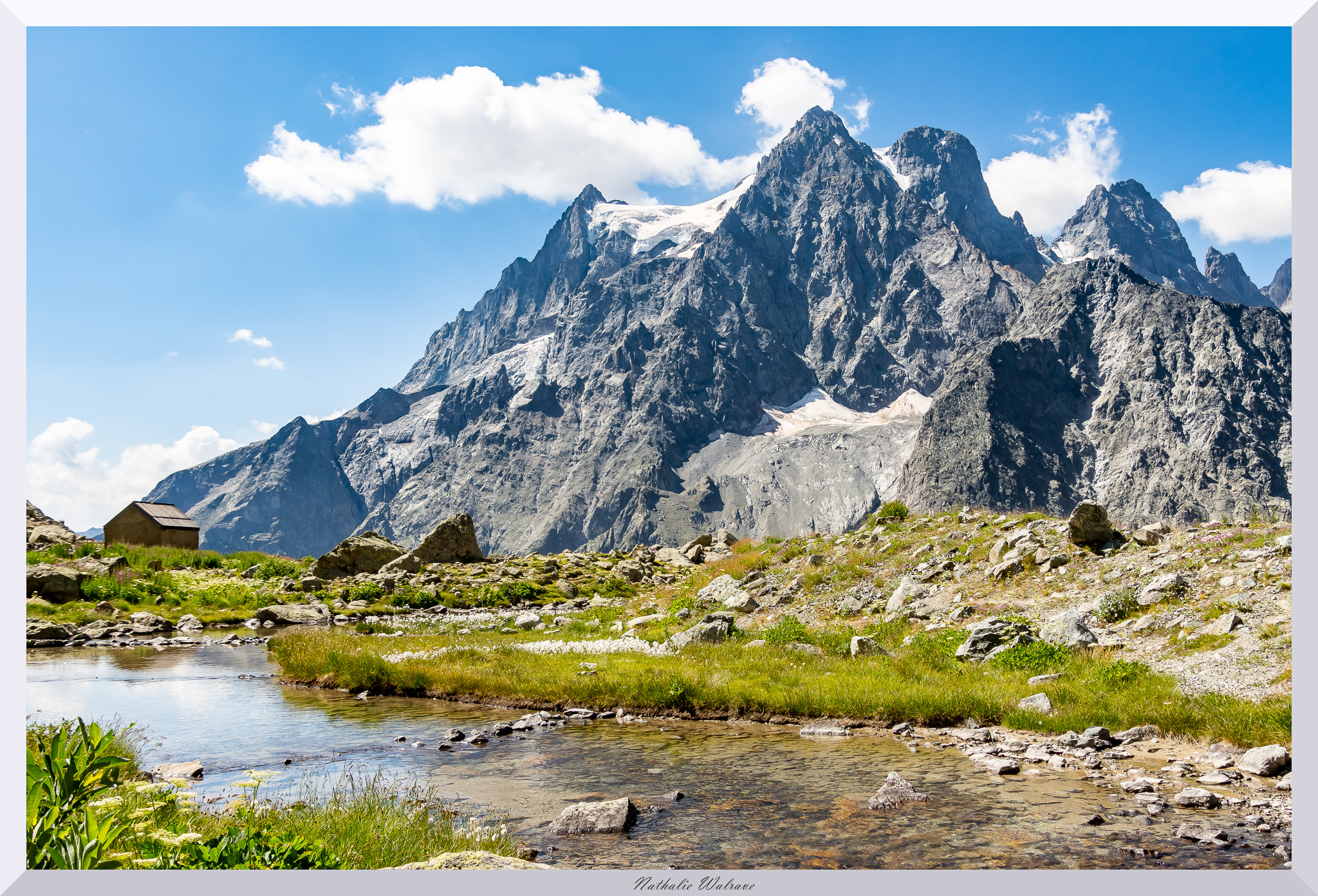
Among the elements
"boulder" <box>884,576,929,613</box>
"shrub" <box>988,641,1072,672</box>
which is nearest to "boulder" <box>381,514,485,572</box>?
"boulder" <box>884,576,929,613</box>

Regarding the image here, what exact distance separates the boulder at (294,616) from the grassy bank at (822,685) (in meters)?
17.2

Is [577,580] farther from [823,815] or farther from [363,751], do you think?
[823,815]

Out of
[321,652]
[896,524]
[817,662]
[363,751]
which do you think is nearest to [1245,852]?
[817,662]

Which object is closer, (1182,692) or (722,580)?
(1182,692)

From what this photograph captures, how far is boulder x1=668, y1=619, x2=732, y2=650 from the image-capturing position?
2477 cm

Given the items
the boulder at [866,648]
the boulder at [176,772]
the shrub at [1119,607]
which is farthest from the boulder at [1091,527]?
the boulder at [176,772]

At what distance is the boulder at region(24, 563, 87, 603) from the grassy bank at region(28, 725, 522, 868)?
34778 mm

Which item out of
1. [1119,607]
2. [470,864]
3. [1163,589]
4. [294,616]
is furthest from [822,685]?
[294,616]

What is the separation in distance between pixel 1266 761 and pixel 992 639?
30.0 ft

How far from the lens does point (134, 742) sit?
1462cm

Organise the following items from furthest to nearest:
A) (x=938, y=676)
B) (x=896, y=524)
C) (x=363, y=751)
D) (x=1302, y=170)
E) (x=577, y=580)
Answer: (x=577, y=580), (x=896, y=524), (x=938, y=676), (x=363, y=751), (x=1302, y=170)

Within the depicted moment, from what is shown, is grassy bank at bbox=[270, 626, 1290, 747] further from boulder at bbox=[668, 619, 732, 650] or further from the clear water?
the clear water

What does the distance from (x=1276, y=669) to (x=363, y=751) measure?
1854 cm

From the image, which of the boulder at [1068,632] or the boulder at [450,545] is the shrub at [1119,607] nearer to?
the boulder at [1068,632]
